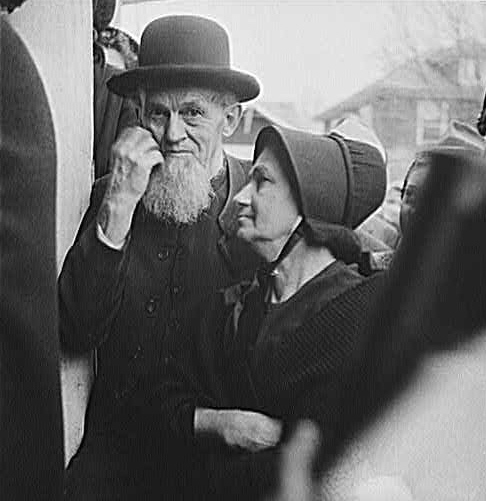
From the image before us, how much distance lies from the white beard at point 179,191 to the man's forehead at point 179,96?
0.09 metres

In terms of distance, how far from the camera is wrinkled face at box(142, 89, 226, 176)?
190 centimetres

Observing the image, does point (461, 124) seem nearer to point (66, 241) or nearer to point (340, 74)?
point (340, 74)

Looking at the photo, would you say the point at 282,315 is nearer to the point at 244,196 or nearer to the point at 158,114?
the point at 244,196

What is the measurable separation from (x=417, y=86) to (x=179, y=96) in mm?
388

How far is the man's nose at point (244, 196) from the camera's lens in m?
1.88

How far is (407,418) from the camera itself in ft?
5.98

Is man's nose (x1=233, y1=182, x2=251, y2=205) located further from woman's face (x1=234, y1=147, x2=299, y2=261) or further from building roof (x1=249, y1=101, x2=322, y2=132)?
building roof (x1=249, y1=101, x2=322, y2=132)

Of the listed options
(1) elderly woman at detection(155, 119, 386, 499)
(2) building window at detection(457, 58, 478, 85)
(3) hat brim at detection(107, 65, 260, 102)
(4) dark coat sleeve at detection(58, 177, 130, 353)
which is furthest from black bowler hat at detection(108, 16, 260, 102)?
(2) building window at detection(457, 58, 478, 85)

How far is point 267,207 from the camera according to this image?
187 centimetres

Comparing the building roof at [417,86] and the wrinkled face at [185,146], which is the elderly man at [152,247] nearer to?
the wrinkled face at [185,146]

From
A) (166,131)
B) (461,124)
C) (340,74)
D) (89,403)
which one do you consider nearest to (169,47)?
(166,131)

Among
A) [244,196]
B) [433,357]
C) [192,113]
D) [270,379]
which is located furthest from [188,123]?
[433,357]

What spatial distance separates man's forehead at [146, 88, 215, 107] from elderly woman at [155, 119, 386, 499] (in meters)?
0.12

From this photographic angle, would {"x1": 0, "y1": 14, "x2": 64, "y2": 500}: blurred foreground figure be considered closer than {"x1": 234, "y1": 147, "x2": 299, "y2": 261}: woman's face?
No
